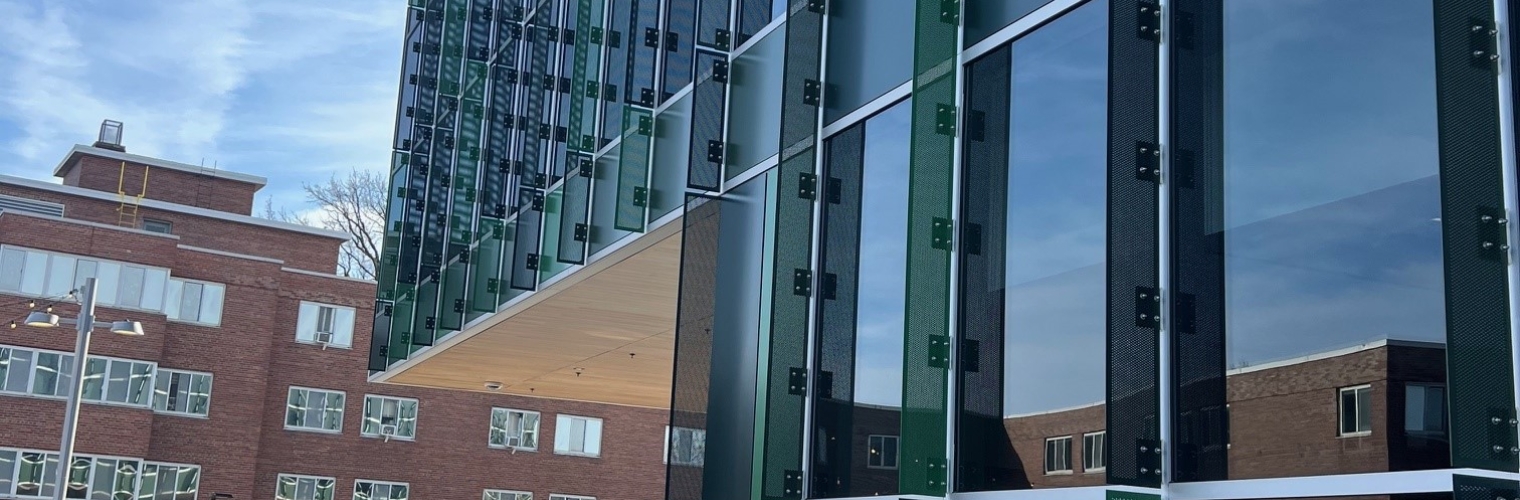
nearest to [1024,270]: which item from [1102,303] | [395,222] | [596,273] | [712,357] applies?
[1102,303]

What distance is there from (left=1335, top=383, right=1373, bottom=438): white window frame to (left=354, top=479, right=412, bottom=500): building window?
1863 inches

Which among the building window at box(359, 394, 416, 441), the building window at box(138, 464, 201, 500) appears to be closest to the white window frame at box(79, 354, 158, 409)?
the building window at box(138, 464, 201, 500)

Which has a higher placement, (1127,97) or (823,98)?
(823,98)

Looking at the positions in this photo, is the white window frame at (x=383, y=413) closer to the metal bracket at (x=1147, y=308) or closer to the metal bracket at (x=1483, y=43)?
the metal bracket at (x=1147, y=308)

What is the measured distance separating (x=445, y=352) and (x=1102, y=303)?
60.5ft

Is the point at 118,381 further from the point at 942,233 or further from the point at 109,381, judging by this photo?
the point at 942,233

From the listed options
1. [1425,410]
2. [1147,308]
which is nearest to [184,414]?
[1147,308]

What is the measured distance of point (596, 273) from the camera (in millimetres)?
18328

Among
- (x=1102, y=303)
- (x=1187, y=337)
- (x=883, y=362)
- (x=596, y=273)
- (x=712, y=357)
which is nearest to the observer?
(x=1187, y=337)

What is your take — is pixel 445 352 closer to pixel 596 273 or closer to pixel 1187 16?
pixel 596 273

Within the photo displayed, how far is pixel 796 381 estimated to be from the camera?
11.7m

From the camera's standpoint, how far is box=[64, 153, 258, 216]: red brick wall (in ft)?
185

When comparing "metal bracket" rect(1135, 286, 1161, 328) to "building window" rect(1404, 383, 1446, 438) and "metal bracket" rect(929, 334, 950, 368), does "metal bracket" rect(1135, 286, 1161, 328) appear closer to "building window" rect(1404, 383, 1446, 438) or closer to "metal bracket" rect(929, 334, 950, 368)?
"building window" rect(1404, 383, 1446, 438)

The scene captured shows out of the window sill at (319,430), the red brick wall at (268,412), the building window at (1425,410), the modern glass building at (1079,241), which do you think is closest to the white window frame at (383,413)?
the red brick wall at (268,412)
